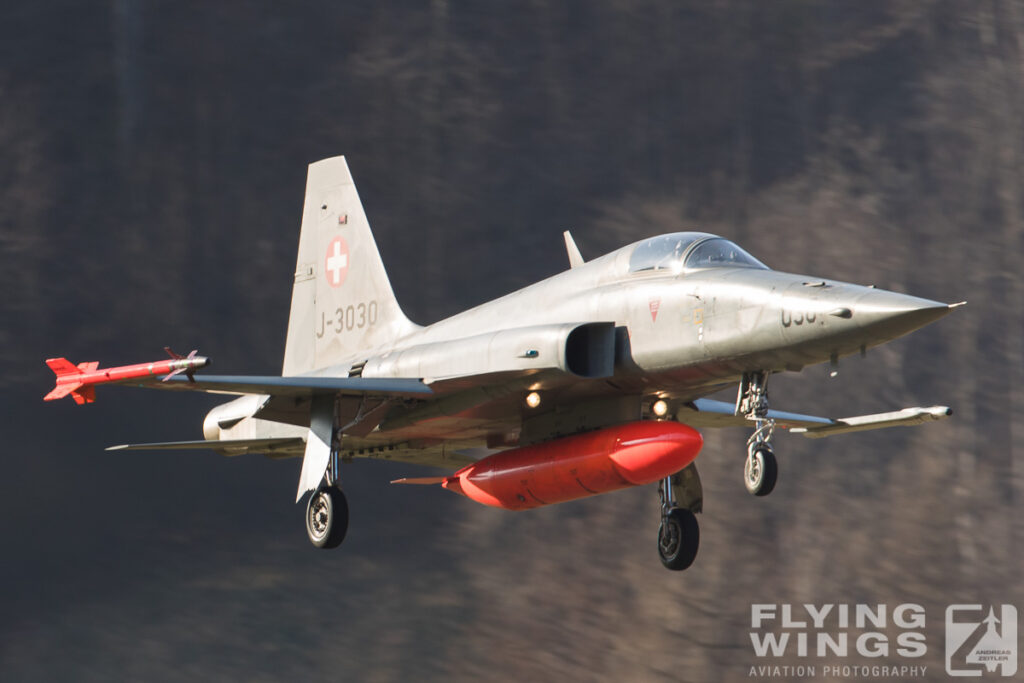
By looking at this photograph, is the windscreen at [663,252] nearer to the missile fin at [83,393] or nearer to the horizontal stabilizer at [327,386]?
the horizontal stabilizer at [327,386]

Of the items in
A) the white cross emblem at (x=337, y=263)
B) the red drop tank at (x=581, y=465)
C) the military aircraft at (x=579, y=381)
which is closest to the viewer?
the military aircraft at (x=579, y=381)

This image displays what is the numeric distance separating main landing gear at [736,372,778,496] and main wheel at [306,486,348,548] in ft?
14.5

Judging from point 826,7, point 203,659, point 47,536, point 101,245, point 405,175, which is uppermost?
point 826,7

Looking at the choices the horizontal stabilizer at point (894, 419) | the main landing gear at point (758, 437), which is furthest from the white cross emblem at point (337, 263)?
the main landing gear at point (758, 437)

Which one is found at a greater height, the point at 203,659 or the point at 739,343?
the point at 739,343

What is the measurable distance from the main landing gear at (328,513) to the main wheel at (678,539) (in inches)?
141

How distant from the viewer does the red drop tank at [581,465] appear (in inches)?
499

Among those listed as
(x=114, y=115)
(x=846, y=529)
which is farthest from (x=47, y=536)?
(x=846, y=529)

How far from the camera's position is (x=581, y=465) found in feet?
43.1

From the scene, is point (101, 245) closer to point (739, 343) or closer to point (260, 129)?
point (260, 129)

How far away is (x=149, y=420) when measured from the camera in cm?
2231

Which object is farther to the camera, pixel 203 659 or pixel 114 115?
pixel 114 115

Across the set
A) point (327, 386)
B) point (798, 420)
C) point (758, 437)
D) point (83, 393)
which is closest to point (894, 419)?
point (798, 420)

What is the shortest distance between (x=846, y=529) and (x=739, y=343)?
10892 millimetres
